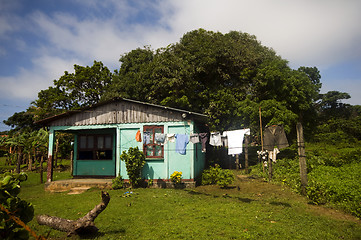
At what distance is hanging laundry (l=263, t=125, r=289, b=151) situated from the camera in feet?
35.4

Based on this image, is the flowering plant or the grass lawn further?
the flowering plant

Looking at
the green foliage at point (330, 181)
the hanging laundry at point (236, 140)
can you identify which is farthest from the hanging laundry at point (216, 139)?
the green foliage at point (330, 181)

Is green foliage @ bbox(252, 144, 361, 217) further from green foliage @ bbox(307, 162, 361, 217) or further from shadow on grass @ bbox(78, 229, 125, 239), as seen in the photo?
shadow on grass @ bbox(78, 229, 125, 239)

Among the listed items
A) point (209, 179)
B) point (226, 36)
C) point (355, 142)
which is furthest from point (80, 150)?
point (355, 142)

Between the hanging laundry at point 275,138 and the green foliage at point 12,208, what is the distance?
9946 millimetres

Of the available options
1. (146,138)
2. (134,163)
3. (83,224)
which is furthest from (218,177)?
(83,224)

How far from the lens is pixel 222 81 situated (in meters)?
22.7

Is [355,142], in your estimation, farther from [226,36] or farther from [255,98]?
[226,36]

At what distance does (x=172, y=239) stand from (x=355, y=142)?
27.3 meters

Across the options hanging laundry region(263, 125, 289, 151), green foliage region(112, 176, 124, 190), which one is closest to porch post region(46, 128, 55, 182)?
green foliage region(112, 176, 124, 190)

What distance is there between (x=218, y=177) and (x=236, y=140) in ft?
9.10

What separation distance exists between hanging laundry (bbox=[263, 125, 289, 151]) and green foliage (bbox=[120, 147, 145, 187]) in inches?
263

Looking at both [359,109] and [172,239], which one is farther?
[359,109]

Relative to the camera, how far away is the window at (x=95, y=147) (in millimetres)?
15855
